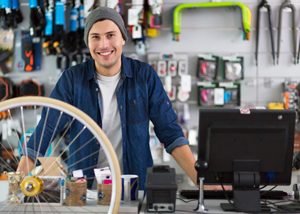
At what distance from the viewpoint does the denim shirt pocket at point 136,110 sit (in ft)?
8.11

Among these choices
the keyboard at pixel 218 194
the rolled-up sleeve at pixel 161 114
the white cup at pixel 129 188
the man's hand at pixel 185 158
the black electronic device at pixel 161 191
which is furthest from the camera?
the rolled-up sleeve at pixel 161 114

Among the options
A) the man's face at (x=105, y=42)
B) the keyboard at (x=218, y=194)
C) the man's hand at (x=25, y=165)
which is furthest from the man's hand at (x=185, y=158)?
the man's hand at (x=25, y=165)

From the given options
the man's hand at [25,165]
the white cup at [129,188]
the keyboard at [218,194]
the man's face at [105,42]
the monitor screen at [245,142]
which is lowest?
the keyboard at [218,194]

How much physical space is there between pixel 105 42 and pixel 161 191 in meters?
0.90

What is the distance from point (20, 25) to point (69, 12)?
0.61m

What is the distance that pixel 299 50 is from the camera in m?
4.21

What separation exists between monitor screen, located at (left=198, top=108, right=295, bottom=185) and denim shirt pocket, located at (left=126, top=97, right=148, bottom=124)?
0.72 m

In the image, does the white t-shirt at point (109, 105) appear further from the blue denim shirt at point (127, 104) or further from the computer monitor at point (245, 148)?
the computer monitor at point (245, 148)

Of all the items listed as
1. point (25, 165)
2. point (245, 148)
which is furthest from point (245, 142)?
point (25, 165)

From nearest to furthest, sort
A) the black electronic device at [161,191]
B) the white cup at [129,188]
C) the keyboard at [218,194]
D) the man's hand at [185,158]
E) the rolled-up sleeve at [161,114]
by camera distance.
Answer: the black electronic device at [161,191] < the white cup at [129,188] < the keyboard at [218,194] < the man's hand at [185,158] < the rolled-up sleeve at [161,114]

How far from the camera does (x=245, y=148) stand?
1807 mm

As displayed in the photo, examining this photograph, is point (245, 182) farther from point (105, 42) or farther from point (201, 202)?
point (105, 42)

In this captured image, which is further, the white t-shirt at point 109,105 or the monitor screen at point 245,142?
the white t-shirt at point 109,105

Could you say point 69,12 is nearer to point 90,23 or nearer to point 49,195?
point 90,23
